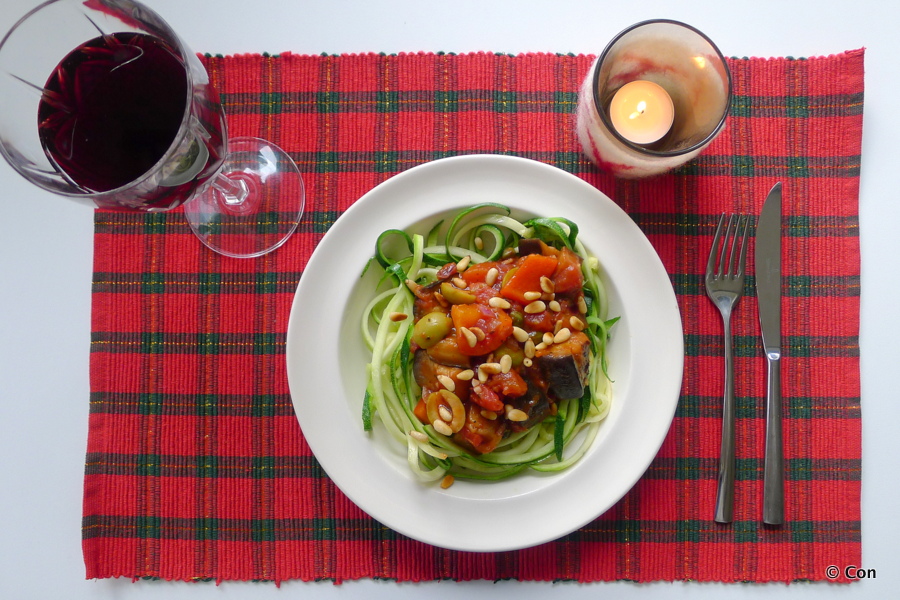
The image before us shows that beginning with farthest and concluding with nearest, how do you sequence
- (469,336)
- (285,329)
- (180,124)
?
1. (285,329)
2. (469,336)
3. (180,124)

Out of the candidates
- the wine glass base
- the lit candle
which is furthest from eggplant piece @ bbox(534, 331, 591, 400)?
the wine glass base

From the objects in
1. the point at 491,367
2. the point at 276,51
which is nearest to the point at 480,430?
the point at 491,367

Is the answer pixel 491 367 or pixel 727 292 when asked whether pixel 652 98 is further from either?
pixel 491 367

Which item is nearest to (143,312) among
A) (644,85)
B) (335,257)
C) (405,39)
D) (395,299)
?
(335,257)

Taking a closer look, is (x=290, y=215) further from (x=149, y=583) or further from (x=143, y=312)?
(x=149, y=583)

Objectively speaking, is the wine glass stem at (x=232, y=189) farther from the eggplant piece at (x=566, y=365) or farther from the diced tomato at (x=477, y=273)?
the eggplant piece at (x=566, y=365)

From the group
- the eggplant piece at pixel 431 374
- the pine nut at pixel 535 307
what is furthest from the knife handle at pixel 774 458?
the eggplant piece at pixel 431 374
